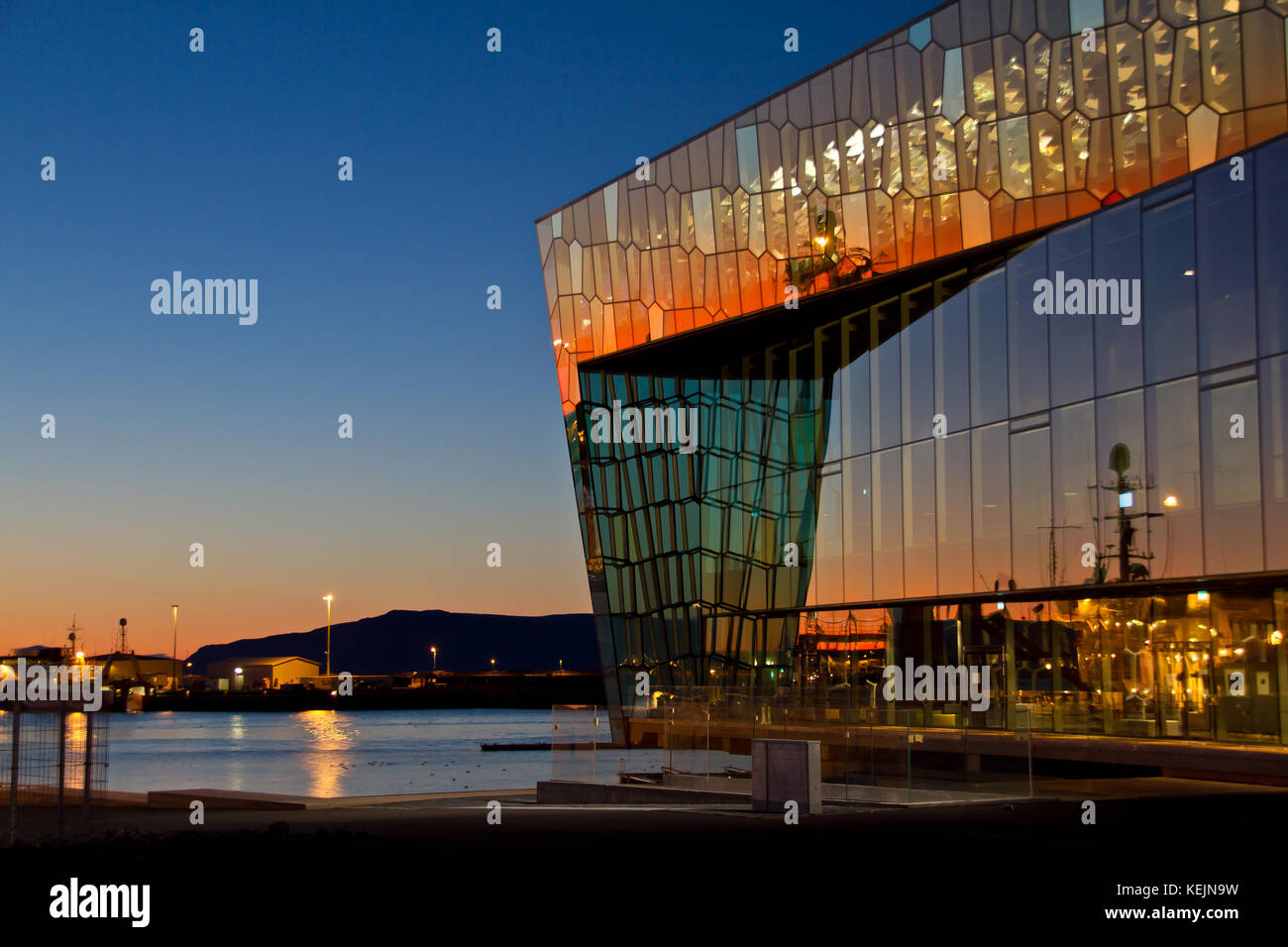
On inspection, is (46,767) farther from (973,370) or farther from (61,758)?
(973,370)

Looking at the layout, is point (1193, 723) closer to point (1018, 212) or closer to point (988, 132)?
point (1018, 212)

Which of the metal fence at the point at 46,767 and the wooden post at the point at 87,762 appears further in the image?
the wooden post at the point at 87,762

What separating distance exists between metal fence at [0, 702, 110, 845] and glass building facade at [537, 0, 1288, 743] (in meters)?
14.3

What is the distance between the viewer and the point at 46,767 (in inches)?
589

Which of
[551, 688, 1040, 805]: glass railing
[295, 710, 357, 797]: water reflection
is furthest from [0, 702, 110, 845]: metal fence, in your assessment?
[295, 710, 357, 797]: water reflection

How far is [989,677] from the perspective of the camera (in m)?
30.0

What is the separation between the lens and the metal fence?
14.4m

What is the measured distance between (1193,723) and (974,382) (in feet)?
28.7

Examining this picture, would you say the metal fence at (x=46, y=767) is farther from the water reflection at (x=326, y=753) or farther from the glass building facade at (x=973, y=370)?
the water reflection at (x=326, y=753)
